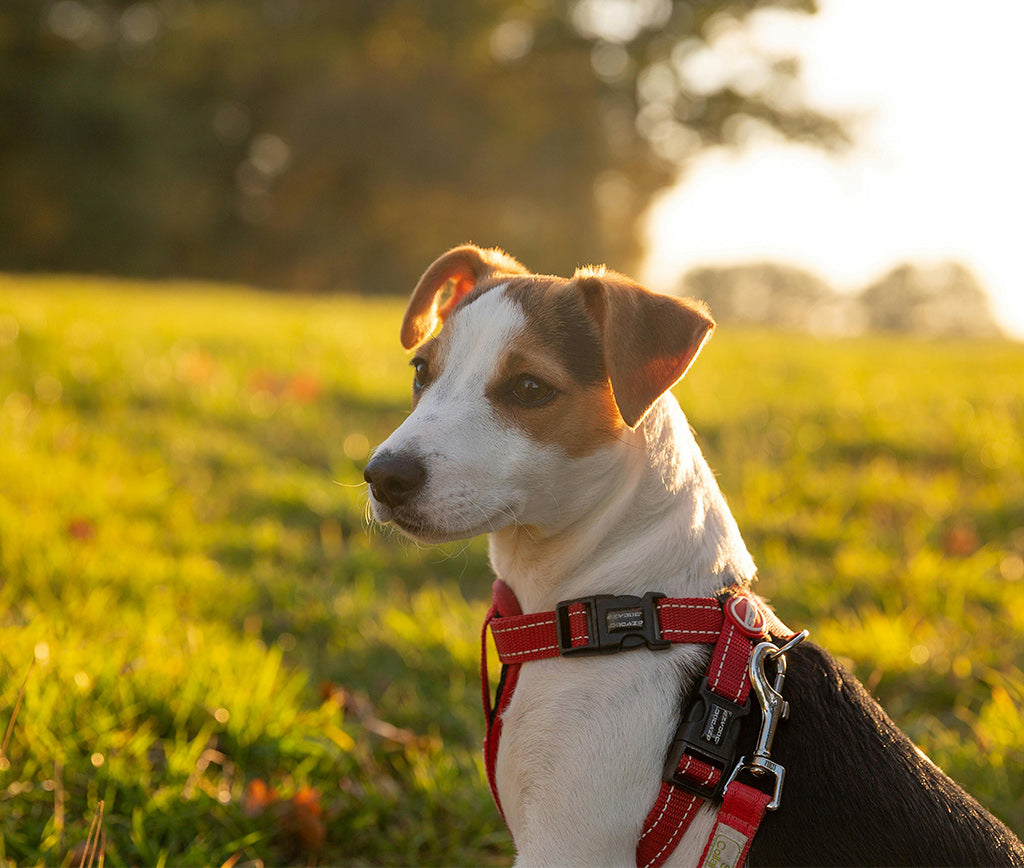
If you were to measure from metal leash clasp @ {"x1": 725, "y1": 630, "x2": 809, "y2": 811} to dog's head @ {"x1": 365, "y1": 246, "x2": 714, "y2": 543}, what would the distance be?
0.63 m

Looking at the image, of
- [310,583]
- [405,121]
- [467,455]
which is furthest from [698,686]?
[405,121]

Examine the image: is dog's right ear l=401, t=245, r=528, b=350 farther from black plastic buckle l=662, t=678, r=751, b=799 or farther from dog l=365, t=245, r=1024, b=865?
black plastic buckle l=662, t=678, r=751, b=799

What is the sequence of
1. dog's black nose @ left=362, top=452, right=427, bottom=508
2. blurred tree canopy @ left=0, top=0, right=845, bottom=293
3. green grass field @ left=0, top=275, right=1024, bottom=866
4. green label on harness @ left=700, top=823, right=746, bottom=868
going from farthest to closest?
blurred tree canopy @ left=0, top=0, right=845, bottom=293 < green grass field @ left=0, top=275, right=1024, bottom=866 < dog's black nose @ left=362, top=452, right=427, bottom=508 < green label on harness @ left=700, top=823, right=746, bottom=868

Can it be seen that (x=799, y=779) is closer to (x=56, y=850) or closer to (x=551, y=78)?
(x=56, y=850)

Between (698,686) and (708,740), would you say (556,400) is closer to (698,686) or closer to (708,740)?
(698,686)

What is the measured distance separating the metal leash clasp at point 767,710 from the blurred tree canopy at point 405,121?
29.8 meters

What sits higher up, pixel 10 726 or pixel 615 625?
pixel 615 625

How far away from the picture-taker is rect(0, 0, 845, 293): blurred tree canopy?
31266mm

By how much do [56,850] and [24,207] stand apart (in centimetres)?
2944

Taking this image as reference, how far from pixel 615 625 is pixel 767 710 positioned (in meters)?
0.40

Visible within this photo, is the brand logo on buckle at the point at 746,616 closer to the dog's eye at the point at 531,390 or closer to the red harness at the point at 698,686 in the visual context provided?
the red harness at the point at 698,686

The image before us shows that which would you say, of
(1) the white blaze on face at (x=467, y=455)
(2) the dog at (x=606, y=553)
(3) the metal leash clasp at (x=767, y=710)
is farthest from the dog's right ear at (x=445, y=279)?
(3) the metal leash clasp at (x=767, y=710)

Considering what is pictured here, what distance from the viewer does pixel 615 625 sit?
2.25 m

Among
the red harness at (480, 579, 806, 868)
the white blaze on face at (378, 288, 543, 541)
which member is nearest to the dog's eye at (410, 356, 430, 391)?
the white blaze on face at (378, 288, 543, 541)
